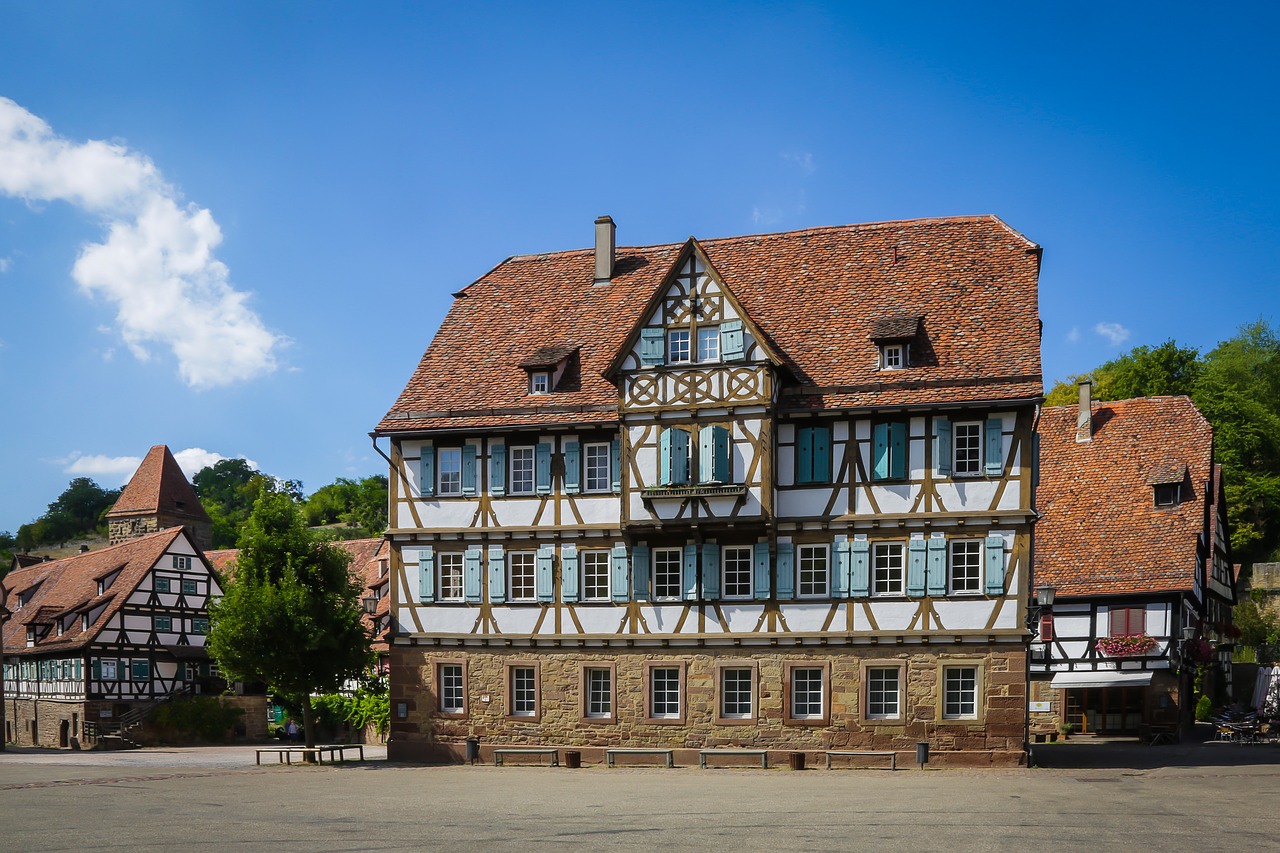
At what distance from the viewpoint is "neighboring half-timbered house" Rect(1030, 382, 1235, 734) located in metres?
39.4

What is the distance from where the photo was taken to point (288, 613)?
33.8 m

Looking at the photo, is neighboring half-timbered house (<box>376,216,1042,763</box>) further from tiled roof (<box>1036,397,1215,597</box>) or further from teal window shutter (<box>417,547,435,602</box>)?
tiled roof (<box>1036,397,1215,597</box>)

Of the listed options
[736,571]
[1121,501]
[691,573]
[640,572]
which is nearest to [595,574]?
[640,572]

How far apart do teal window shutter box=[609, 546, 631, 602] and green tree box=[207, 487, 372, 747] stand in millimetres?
7450

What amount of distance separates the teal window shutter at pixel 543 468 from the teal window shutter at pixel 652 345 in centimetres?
348

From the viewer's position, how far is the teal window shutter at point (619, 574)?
32.5 metres

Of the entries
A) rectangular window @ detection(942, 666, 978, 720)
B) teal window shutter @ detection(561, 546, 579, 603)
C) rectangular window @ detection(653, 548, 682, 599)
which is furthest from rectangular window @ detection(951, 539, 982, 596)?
teal window shutter @ detection(561, 546, 579, 603)

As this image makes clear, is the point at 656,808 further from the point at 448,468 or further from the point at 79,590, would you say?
the point at 79,590

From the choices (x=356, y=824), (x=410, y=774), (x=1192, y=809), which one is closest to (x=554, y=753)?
(x=410, y=774)

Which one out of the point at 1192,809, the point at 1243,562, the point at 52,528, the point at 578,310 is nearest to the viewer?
the point at 1192,809

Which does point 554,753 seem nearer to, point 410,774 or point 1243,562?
point 410,774

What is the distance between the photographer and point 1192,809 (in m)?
19.6

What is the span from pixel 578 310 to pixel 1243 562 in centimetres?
4207

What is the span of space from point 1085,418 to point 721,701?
19.3 meters
